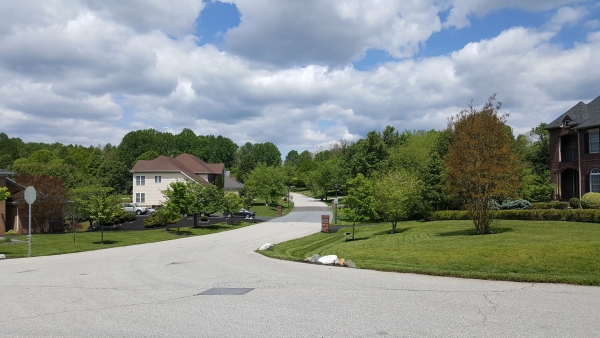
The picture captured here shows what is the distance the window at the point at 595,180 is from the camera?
33.7 metres

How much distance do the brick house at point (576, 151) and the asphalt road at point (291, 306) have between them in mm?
28815

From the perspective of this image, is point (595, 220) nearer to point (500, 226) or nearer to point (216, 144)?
point (500, 226)

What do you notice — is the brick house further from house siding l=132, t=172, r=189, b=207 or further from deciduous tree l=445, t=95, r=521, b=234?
house siding l=132, t=172, r=189, b=207

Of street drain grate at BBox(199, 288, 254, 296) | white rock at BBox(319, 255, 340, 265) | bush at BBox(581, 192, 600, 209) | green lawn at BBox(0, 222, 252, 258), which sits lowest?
green lawn at BBox(0, 222, 252, 258)

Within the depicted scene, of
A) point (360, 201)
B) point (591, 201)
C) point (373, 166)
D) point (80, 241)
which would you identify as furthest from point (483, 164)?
point (373, 166)

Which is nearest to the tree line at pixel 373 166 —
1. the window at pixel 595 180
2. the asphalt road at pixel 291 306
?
the window at pixel 595 180

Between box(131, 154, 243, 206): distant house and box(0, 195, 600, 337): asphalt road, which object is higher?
box(131, 154, 243, 206): distant house

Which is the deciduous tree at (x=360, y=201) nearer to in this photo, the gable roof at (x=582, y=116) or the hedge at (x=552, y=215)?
the hedge at (x=552, y=215)

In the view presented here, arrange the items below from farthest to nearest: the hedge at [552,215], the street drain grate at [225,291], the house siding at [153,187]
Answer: the house siding at [153,187] → the hedge at [552,215] → the street drain grate at [225,291]

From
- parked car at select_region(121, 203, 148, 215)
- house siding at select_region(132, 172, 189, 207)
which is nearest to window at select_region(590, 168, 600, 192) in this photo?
parked car at select_region(121, 203, 148, 215)

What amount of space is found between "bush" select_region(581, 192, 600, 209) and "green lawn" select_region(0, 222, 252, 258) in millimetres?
29052

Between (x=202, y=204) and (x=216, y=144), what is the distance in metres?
94.7

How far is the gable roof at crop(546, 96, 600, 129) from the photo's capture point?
112 ft

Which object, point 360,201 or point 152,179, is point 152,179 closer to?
point 152,179
